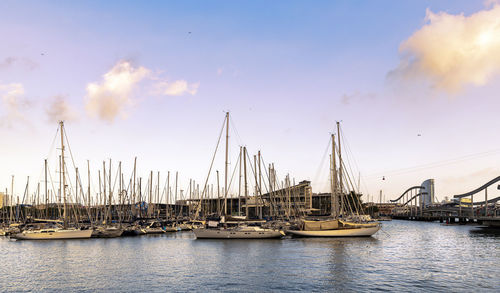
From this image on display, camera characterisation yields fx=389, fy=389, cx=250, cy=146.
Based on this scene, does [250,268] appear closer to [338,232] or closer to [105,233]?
[338,232]

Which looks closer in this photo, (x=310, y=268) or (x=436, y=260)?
(x=310, y=268)

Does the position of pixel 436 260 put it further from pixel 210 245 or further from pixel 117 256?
pixel 117 256

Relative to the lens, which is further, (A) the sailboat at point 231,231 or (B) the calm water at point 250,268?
(A) the sailboat at point 231,231

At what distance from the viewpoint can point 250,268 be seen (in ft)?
115

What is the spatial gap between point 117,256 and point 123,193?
4980cm

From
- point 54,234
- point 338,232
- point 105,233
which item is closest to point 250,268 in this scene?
point 338,232

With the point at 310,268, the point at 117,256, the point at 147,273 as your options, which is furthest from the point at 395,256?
the point at 117,256

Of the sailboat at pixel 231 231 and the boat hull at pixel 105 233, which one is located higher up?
the sailboat at pixel 231 231

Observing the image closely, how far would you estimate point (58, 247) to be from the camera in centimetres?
5325

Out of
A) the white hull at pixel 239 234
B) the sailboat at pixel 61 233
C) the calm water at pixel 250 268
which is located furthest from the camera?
the sailboat at pixel 61 233

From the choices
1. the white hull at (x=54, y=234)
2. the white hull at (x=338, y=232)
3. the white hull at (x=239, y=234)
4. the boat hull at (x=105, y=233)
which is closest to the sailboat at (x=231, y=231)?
the white hull at (x=239, y=234)

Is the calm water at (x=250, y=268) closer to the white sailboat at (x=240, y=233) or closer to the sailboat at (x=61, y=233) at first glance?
the white sailboat at (x=240, y=233)

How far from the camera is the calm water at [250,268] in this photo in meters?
28.4

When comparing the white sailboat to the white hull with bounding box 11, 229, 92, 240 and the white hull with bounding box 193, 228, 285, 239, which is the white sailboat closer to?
the white hull with bounding box 193, 228, 285, 239
